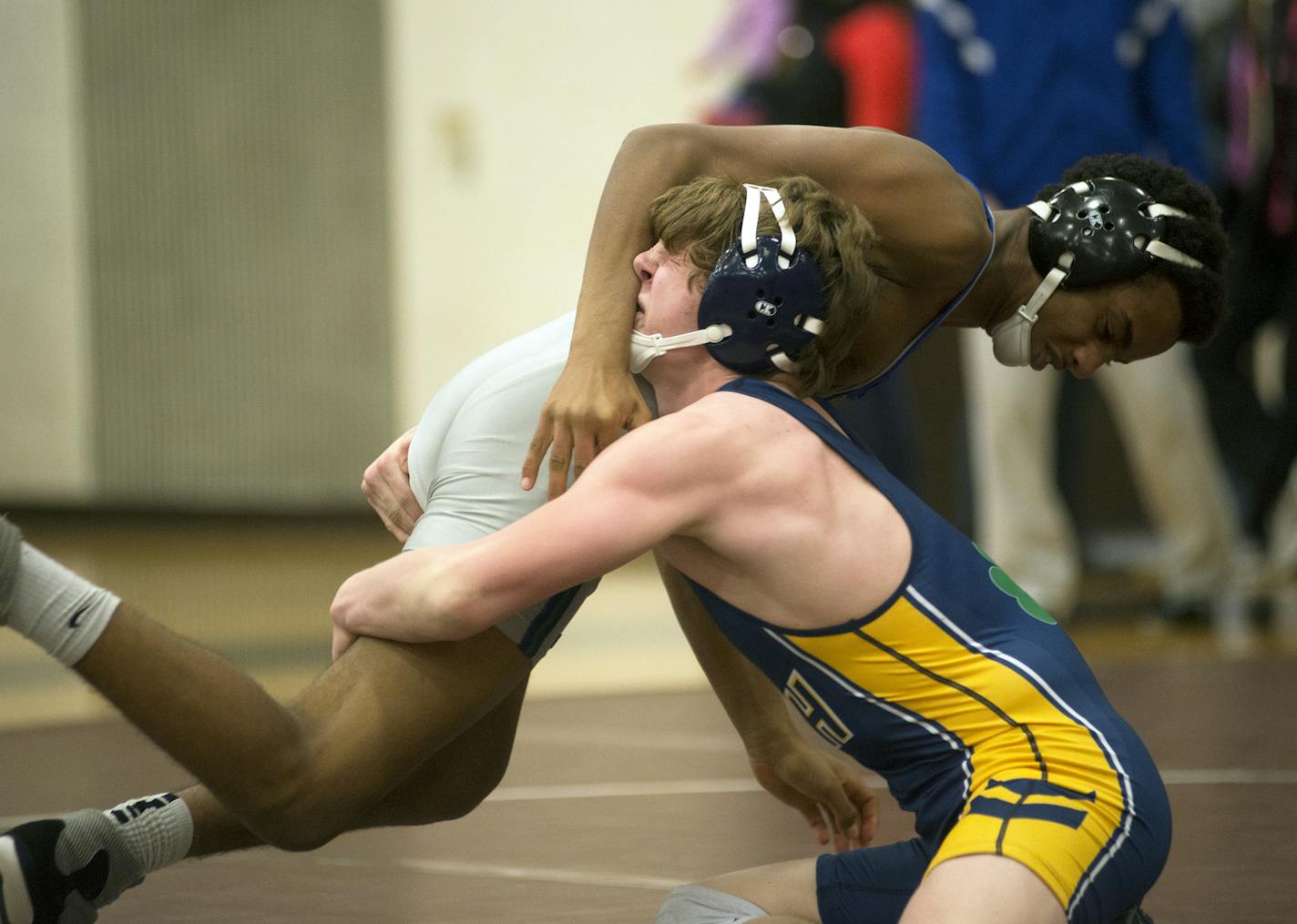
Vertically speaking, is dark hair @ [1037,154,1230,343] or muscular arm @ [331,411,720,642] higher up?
dark hair @ [1037,154,1230,343]

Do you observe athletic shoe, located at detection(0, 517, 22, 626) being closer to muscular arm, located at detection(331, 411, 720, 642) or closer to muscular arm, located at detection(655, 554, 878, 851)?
muscular arm, located at detection(331, 411, 720, 642)

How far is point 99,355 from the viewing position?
10523 mm

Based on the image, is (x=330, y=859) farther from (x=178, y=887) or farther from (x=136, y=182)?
(x=136, y=182)

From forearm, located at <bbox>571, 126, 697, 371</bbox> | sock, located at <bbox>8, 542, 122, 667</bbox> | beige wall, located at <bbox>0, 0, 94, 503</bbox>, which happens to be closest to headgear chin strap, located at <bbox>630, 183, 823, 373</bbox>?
forearm, located at <bbox>571, 126, 697, 371</bbox>

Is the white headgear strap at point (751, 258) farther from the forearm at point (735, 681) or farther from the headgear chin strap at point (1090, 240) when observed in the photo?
the headgear chin strap at point (1090, 240)

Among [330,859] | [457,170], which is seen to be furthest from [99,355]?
[330,859]

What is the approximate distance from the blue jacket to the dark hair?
261cm

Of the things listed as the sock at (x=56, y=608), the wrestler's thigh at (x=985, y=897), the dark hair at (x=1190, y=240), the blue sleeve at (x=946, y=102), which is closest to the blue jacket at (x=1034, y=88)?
the blue sleeve at (x=946, y=102)

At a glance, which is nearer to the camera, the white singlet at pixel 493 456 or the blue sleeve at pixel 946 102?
the white singlet at pixel 493 456

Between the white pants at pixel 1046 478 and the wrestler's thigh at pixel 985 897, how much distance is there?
3533mm

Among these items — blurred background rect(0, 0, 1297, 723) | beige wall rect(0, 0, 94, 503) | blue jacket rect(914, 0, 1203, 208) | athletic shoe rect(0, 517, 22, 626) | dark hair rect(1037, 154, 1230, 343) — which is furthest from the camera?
beige wall rect(0, 0, 94, 503)

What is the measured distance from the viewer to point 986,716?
1979 millimetres

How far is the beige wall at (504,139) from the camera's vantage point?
912 centimetres

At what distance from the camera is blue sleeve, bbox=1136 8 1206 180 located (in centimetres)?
542
